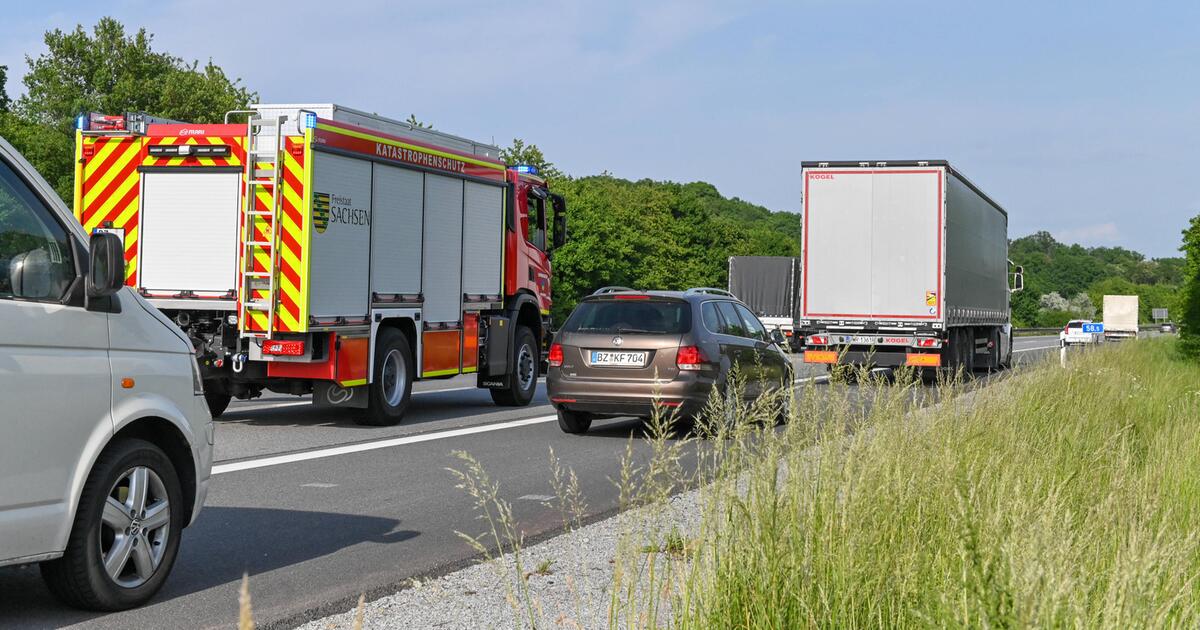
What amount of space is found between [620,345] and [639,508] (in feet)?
30.8

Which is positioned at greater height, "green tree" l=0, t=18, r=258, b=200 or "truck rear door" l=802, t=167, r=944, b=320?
"green tree" l=0, t=18, r=258, b=200

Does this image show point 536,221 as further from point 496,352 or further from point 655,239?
point 655,239

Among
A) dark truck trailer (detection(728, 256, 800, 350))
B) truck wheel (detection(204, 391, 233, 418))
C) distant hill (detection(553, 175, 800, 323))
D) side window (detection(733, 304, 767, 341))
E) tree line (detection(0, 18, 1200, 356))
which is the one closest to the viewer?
truck wheel (detection(204, 391, 233, 418))

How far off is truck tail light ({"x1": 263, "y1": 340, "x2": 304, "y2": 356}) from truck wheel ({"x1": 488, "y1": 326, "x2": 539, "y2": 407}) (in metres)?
4.83

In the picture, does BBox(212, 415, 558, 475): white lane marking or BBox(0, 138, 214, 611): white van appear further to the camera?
BBox(212, 415, 558, 475): white lane marking

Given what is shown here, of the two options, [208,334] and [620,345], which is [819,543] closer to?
[620,345]

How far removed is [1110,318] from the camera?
77562 millimetres

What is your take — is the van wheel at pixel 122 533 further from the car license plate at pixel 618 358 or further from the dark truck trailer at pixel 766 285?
the dark truck trailer at pixel 766 285

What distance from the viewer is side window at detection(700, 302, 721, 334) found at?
45.6ft

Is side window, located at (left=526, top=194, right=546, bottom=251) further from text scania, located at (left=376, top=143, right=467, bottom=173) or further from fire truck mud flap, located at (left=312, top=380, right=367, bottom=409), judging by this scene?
fire truck mud flap, located at (left=312, top=380, right=367, bottom=409)

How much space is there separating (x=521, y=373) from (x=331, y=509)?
9.30 metres

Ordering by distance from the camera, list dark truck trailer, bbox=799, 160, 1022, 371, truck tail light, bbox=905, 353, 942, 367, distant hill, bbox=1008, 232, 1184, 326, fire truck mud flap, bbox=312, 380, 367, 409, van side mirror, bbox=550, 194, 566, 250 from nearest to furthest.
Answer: fire truck mud flap, bbox=312, 380, 367, 409 → van side mirror, bbox=550, 194, 566, 250 → truck tail light, bbox=905, 353, 942, 367 → dark truck trailer, bbox=799, 160, 1022, 371 → distant hill, bbox=1008, 232, 1184, 326

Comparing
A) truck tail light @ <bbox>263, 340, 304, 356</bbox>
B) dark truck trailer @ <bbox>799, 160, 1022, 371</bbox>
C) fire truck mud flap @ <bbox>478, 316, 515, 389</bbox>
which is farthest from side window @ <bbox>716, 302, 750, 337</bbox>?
dark truck trailer @ <bbox>799, 160, 1022, 371</bbox>

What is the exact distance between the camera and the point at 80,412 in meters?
5.38
